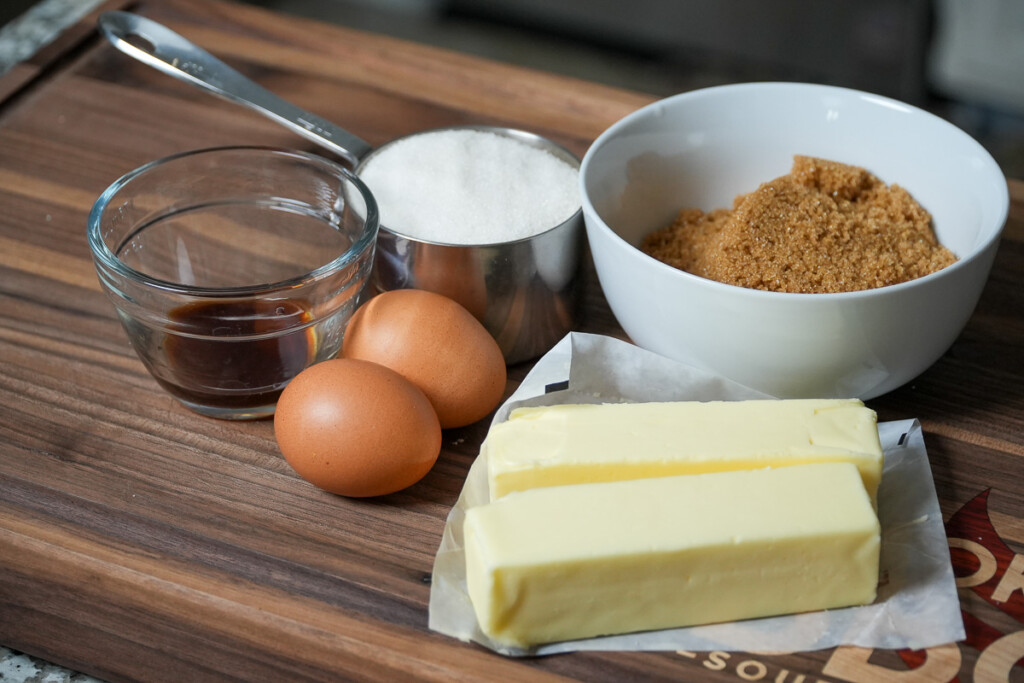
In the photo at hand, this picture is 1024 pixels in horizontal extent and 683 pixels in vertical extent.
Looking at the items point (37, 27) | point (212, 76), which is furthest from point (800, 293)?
point (37, 27)

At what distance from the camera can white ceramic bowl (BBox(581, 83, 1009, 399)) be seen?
2.86ft

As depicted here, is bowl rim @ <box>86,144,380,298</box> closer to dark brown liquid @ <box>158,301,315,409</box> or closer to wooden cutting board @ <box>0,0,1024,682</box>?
dark brown liquid @ <box>158,301,315,409</box>

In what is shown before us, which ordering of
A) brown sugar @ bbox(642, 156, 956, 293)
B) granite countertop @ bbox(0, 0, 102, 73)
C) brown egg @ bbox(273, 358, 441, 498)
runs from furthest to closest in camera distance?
granite countertop @ bbox(0, 0, 102, 73), brown sugar @ bbox(642, 156, 956, 293), brown egg @ bbox(273, 358, 441, 498)

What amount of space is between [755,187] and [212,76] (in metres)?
0.65

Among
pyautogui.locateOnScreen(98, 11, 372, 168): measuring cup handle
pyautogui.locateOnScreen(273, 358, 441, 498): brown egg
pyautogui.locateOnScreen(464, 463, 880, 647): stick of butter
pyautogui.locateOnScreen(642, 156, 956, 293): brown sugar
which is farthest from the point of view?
pyautogui.locateOnScreen(98, 11, 372, 168): measuring cup handle

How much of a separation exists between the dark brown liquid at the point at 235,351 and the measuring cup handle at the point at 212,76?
0.29m

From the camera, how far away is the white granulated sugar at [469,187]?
1.00 meters

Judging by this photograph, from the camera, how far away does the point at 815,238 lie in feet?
3.16

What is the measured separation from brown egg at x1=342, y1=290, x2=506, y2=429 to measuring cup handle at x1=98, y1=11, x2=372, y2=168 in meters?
0.29

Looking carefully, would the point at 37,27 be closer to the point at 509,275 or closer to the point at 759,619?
the point at 509,275

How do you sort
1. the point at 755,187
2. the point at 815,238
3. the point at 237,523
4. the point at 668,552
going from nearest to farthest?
the point at 668,552 < the point at 237,523 < the point at 815,238 < the point at 755,187

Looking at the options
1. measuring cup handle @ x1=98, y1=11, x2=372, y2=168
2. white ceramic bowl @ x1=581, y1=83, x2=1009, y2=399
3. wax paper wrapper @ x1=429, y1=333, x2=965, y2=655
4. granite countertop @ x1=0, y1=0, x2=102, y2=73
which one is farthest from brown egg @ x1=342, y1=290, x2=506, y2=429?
granite countertop @ x1=0, y1=0, x2=102, y2=73

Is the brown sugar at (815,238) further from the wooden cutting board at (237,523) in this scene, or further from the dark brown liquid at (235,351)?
the dark brown liquid at (235,351)

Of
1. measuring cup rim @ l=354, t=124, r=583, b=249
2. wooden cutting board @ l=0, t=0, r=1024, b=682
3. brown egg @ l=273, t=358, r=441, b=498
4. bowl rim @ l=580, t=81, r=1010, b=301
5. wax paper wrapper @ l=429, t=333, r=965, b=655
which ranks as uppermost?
bowl rim @ l=580, t=81, r=1010, b=301
